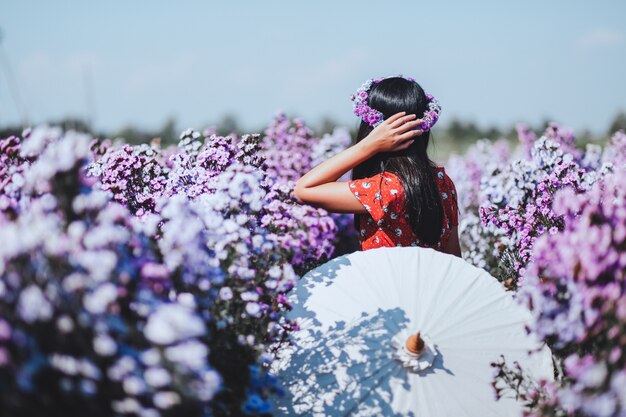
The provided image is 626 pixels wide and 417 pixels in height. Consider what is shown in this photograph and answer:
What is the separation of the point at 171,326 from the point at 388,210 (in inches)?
75.2

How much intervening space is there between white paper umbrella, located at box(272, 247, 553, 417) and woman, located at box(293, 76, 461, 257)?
38 cm

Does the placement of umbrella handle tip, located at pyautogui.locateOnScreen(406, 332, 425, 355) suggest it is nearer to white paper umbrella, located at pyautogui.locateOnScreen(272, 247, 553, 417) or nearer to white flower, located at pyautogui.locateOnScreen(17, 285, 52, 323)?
white paper umbrella, located at pyautogui.locateOnScreen(272, 247, 553, 417)

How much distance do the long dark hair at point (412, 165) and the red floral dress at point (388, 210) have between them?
0.05m

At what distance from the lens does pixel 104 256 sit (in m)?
1.76

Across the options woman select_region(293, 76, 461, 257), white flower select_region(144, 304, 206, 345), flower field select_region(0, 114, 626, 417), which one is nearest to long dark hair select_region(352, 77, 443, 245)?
woman select_region(293, 76, 461, 257)

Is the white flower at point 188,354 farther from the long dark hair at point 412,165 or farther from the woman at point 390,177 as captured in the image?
the long dark hair at point 412,165

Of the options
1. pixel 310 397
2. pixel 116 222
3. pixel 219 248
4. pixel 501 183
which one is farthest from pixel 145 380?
pixel 501 183

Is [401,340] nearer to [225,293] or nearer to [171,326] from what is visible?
[225,293]

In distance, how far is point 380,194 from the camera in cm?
333

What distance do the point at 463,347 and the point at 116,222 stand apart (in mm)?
1777

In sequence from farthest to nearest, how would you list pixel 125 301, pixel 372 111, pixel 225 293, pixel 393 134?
pixel 372 111
pixel 393 134
pixel 225 293
pixel 125 301

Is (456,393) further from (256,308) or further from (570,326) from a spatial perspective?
(256,308)

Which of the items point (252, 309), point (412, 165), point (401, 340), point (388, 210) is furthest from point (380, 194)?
point (252, 309)

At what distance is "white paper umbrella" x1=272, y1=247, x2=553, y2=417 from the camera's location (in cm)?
267
